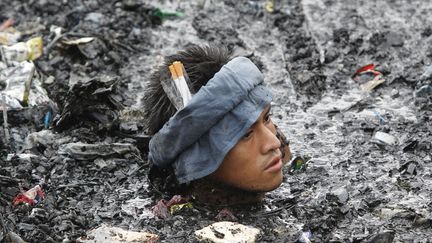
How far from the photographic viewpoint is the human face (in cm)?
430

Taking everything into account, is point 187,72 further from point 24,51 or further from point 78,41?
point 24,51

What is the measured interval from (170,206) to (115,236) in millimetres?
521

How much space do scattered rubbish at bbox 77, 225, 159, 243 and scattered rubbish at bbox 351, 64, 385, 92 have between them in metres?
2.76

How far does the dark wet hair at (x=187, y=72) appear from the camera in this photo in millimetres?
4488

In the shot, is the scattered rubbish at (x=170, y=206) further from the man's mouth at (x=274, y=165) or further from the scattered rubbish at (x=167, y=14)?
the scattered rubbish at (x=167, y=14)

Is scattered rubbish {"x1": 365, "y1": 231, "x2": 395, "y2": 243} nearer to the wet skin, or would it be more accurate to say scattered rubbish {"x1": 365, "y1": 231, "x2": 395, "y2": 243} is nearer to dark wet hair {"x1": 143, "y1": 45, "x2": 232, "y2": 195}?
the wet skin

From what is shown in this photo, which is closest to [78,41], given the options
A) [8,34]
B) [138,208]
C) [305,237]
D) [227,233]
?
[8,34]

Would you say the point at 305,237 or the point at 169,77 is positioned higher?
the point at 169,77

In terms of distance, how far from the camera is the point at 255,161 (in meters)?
4.31

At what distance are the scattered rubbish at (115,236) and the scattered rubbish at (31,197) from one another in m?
0.58

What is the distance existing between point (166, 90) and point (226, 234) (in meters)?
0.96

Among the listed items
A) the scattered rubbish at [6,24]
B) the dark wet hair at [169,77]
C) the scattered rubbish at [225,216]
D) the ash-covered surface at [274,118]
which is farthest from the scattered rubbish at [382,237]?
the scattered rubbish at [6,24]

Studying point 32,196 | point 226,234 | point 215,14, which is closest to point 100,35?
point 215,14

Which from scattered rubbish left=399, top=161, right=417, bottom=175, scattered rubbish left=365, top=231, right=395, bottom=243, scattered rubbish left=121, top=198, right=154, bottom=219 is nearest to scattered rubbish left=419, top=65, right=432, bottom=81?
scattered rubbish left=399, top=161, right=417, bottom=175
